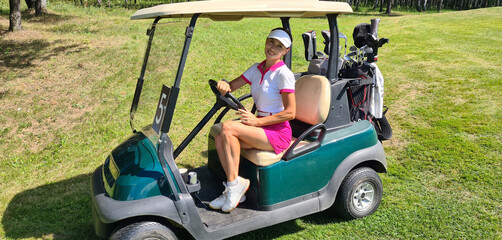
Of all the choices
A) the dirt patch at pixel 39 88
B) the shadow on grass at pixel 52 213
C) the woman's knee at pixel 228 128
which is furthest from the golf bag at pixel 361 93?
the dirt patch at pixel 39 88

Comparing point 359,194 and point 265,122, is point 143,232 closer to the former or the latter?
point 265,122

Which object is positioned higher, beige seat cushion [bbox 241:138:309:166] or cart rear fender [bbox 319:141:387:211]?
beige seat cushion [bbox 241:138:309:166]

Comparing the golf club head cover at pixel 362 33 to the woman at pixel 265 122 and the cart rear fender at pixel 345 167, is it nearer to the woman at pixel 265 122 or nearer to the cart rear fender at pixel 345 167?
the cart rear fender at pixel 345 167

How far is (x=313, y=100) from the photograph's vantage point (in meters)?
3.28

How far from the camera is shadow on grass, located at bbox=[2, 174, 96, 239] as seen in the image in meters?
3.48

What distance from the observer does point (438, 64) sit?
9062 mm

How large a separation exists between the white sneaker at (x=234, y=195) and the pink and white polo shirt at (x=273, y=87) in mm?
599

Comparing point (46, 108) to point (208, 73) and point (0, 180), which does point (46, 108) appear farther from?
point (208, 73)

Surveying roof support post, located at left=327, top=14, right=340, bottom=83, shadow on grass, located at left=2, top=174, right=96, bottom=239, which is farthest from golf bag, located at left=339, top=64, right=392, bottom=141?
shadow on grass, located at left=2, top=174, right=96, bottom=239

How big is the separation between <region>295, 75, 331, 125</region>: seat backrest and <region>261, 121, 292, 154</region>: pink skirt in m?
0.31

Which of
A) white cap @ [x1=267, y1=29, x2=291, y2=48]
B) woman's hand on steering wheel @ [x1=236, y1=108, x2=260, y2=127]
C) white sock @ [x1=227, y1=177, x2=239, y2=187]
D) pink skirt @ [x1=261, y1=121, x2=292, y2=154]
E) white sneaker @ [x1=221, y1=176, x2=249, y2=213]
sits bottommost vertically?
white sneaker @ [x1=221, y1=176, x2=249, y2=213]

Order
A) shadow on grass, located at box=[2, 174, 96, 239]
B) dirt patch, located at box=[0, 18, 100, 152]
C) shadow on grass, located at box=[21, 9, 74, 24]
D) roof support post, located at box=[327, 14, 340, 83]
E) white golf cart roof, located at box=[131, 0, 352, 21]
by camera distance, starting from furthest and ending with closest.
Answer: shadow on grass, located at box=[21, 9, 74, 24] → dirt patch, located at box=[0, 18, 100, 152] → shadow on grass, located at box=[2, 174, 96, 239] → roof support post, located at box=[327, 14, 340, 83] → white golf cart roof, located at box=[131, 0, 352, 21]

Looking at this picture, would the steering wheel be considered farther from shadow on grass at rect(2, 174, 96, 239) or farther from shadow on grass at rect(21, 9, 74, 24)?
shadow on grass at rect(21, 9, 74, 24)

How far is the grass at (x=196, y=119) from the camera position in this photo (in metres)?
3.50
